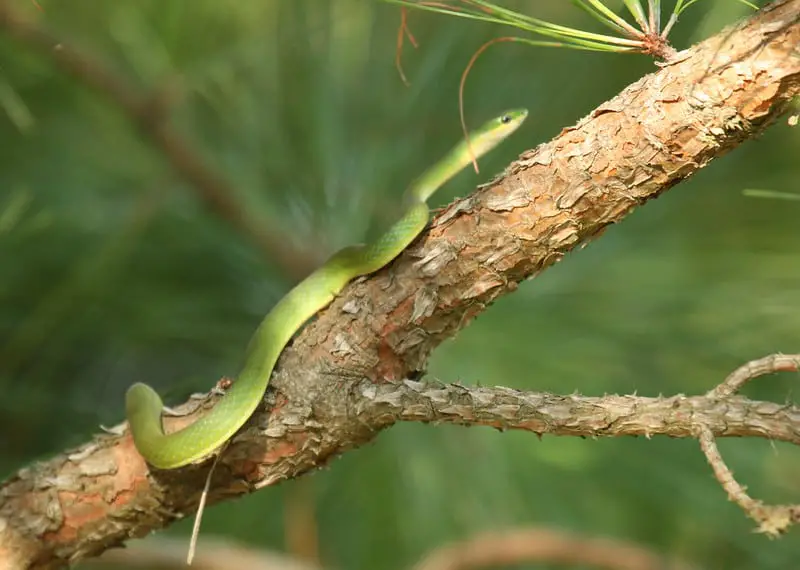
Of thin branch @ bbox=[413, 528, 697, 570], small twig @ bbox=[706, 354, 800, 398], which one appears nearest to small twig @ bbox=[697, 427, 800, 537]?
small twig @ bbox=[706, 354, 800, 398]

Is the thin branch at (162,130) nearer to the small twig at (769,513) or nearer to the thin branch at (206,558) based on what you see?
the thin branch at (206,558)

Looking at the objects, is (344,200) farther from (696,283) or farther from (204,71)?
(696,283)

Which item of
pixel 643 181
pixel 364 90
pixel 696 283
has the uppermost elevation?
pixel 364 90

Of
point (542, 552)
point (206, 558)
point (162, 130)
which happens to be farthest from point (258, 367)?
point (162, 130)

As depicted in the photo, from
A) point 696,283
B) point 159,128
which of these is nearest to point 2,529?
point 159,128

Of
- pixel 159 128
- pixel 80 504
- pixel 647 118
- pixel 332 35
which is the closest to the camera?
pixel 647 118

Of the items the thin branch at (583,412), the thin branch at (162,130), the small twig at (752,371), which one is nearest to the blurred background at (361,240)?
the thin branch at (162,130)
